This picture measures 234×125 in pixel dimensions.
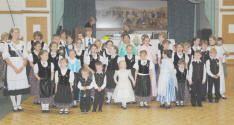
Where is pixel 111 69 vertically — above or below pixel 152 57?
below

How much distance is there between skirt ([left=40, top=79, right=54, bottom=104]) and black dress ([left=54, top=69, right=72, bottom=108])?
110mm

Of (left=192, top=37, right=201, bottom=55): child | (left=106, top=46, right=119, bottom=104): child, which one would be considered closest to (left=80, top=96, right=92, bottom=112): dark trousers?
(left=106, top=46, right=119, bottom=104): child

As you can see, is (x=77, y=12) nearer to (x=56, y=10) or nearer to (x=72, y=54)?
(x=56, y=10)

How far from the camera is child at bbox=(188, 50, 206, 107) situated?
6.02 m

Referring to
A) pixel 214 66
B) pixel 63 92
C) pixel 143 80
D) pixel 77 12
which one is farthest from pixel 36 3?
pixel 214 66

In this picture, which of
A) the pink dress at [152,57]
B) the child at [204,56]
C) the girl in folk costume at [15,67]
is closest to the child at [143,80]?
the pink dress at [152,57]

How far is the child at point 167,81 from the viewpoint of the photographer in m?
5.84

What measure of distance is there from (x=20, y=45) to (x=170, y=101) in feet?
8.97

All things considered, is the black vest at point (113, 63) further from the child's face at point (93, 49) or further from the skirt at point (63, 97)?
the skirt at point (63, 97)

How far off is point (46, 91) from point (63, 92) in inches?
11.2

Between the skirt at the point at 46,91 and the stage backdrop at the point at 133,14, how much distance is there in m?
6.46

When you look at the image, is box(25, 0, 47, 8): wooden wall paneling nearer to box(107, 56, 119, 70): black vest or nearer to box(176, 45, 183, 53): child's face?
box(107, 56, 119, 70): black vest

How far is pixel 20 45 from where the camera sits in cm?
568

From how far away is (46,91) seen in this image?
18.3 feet
